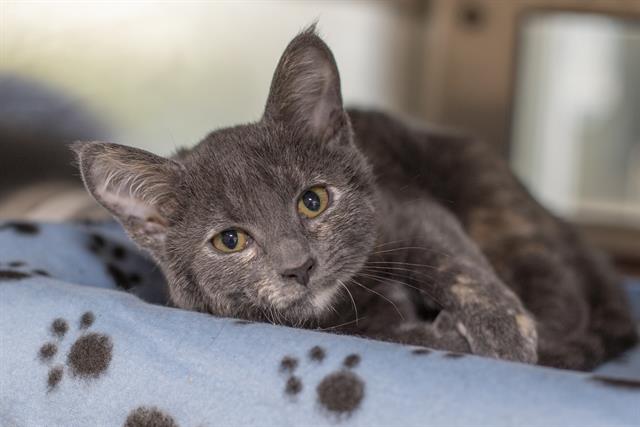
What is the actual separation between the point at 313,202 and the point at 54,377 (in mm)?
522

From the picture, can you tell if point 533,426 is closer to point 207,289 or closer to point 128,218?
point 207,289

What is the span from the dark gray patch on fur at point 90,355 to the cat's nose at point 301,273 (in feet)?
1.00

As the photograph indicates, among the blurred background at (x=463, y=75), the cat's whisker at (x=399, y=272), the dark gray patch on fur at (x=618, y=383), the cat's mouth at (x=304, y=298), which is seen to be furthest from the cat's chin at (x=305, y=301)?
the blurred background at (x=463, y=75)

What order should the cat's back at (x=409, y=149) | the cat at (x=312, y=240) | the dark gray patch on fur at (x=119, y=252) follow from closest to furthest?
the cat at (x=312, y=240), the dark gray patch on fur at (x=119, y=252), the cat's back at (x=409, y=149)

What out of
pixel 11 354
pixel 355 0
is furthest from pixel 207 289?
pixel 355 0

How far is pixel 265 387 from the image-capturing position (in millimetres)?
1037

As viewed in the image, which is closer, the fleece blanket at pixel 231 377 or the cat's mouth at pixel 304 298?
the fleece blanket at pixel 231 377

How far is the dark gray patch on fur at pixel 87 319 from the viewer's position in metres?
1.18

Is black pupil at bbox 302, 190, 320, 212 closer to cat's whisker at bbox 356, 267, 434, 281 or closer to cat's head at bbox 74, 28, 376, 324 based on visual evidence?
cat's head at bbox 74, 28, 376, 324

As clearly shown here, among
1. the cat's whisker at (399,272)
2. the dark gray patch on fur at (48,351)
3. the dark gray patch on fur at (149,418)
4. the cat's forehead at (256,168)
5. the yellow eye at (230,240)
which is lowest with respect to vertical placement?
the dark gray patch on fur at (149,418)

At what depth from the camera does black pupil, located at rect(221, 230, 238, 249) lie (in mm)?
1263

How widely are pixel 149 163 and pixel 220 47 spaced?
1458 millimetres

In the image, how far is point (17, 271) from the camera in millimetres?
1361

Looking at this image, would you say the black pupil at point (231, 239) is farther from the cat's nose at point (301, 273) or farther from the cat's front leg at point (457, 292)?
the cat's front leg at point (457, 292)
